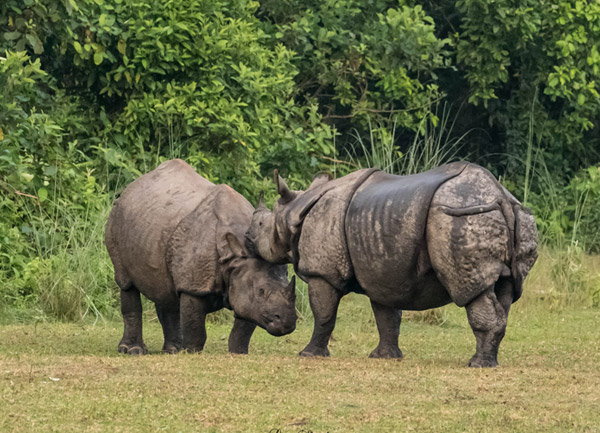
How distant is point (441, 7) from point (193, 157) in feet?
23.8

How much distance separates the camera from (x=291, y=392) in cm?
723

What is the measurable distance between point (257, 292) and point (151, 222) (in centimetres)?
112

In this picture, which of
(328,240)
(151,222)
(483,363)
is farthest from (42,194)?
(483,363)

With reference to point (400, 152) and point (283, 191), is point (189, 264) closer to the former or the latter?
point (283, 191)

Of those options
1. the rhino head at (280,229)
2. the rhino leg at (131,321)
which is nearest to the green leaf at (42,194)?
the rhino leg at (131,321)

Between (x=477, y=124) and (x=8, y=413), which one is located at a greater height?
(x=8, y=413)

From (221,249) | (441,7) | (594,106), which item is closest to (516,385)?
(221,249)

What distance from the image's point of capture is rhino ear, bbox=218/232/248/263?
9070 mm

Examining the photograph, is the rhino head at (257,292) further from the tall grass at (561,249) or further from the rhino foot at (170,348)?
the tall grass at (561,249)

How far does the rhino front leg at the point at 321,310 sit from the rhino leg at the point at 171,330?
1.41 meters

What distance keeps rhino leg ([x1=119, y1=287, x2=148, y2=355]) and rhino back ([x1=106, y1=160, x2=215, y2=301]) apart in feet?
0.39

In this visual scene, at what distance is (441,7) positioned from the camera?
779 inches

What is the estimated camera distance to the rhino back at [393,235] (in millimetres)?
8320

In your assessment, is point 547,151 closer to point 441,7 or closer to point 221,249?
point 441,7
